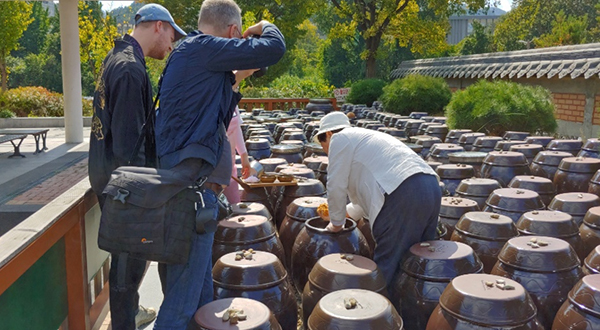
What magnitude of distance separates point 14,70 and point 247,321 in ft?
144

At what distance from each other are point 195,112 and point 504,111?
8.63 m

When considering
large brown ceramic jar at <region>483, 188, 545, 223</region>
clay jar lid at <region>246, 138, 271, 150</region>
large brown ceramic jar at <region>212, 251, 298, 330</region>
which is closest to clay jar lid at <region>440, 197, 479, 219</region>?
large brown ceramic jar at <region>483, 188, 545, 223</region>

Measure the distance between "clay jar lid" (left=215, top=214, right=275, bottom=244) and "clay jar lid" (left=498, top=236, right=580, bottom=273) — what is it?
5.29ft

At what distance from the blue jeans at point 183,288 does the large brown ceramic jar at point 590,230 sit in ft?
10.1

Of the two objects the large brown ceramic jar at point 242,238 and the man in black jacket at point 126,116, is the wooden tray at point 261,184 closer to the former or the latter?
the large brown ceramic jar at point 242,238

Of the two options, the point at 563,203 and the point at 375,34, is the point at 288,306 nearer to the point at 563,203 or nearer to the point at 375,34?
the point at 563,203

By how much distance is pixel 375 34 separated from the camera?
73.6 feet

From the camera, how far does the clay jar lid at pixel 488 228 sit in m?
4.02

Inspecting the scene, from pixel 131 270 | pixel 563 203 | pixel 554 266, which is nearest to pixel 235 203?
pixel 131 270

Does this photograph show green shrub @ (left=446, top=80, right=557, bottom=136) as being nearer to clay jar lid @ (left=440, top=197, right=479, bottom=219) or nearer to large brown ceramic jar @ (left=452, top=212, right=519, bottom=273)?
clay jar lid @ (left=440, top=197, right=479, bottom=219)

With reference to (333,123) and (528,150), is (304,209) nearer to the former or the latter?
(333,123)

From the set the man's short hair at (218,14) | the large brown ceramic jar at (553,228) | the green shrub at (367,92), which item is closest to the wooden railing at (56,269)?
the man's short hair at (218,14)

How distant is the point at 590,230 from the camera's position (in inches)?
170

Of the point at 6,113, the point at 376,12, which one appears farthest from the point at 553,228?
the point at 376,12
